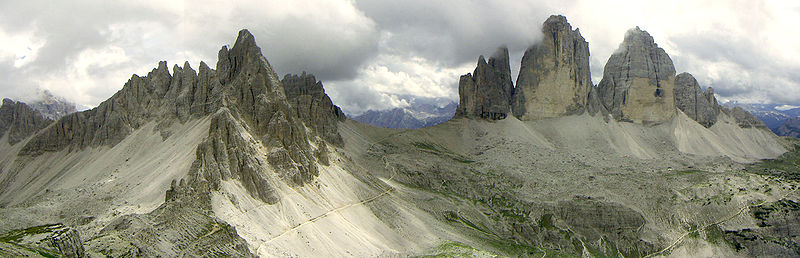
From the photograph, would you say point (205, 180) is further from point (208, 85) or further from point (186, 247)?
point (208, 85)

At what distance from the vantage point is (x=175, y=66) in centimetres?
18675

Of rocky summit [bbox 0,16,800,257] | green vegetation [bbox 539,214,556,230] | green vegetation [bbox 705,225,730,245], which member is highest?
rocky summit [bbox 0,16,800,257]

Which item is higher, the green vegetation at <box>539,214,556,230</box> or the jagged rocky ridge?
the jagged rocky ridge

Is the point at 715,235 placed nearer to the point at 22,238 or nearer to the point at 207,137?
the point at 207,137

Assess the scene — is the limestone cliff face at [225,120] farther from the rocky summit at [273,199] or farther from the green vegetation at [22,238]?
the green vegetation at [22,238]

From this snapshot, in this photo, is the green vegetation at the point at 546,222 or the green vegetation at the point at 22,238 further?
the green vegetation at the point at 546,222

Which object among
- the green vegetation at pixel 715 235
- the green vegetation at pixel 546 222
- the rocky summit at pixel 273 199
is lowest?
the green vegetation at pixel 715 235

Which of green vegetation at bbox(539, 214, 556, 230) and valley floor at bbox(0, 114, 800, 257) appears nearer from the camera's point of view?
valley floor at bbox(0, 114, 800, 257)

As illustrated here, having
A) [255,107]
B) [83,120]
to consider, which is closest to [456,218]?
[255,107]

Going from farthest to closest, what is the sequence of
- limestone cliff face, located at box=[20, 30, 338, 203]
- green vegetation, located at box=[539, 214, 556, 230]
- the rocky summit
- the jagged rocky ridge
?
green vegetation, located at box=[539, 214, 556, 230], limestone cliff face, located at box=[20, 30, 338, 203], the rocky summit, the jagged rocky ridge

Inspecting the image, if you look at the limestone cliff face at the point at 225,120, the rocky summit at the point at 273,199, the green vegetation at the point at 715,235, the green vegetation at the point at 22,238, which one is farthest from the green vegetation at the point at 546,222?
the green vegetation at the point at 22,238

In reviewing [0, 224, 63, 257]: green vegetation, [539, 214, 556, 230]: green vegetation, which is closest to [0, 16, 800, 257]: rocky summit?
[539, 214, 556, 230]: green vegetation

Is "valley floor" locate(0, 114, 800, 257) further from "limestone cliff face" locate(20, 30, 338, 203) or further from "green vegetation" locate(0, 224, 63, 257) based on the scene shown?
"green vegetation" locate(0, 224, 63, 257)

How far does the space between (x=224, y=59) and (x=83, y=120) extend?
65390 mm
